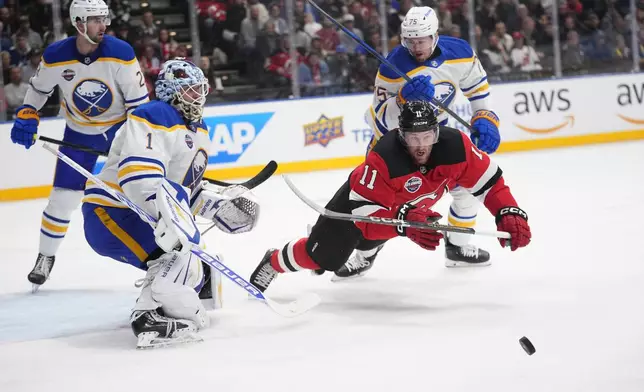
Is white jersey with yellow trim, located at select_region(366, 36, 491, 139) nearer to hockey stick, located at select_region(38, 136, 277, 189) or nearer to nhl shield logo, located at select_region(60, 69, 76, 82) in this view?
hockey stick, located at select_region(38, 136, 277, 189)

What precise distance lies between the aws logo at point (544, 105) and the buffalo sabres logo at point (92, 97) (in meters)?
5.32

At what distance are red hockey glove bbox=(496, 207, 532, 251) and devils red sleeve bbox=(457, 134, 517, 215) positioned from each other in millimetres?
108

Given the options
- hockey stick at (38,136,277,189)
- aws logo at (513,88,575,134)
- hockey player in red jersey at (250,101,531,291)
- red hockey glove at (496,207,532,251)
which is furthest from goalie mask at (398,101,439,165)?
aws logo at (513,88,575,134)

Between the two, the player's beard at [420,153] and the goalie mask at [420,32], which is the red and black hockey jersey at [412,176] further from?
the goalie mask at [420,32]

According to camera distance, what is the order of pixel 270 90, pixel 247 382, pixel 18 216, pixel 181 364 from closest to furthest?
1. pixel 247 382
2. pixel 181 364
3. pixel 18 216
4. pixel 270 90

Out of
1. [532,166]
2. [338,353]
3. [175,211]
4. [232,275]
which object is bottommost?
[532,166]

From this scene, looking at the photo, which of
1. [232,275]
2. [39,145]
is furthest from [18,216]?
[232,275]

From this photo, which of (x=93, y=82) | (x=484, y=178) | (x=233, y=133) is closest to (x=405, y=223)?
(x=484, y=178)

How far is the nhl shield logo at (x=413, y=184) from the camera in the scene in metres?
3.56

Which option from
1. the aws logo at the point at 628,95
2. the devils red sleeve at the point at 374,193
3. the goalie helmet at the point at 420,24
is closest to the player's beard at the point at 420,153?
the devils red sleeve at the point at 374,193

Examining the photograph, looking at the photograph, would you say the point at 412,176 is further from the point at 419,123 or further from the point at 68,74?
the point at 68,74

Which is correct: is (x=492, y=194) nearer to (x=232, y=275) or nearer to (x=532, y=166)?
(x=232, y=275)

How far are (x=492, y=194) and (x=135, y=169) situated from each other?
4.55ft

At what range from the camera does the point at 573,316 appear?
3.35 meters
